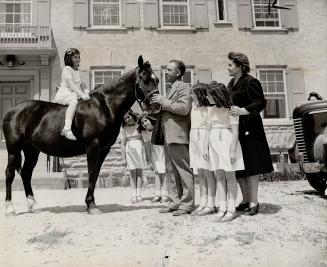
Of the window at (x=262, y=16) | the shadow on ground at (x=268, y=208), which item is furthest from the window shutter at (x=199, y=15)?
the shadow on ground at (x=268, y=208)

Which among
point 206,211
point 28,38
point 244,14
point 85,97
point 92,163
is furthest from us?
point 244,14

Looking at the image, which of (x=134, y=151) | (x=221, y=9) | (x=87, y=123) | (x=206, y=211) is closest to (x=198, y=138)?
(x=206, y=211)

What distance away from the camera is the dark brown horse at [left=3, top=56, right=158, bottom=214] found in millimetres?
5113

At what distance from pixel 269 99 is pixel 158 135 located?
399 inches

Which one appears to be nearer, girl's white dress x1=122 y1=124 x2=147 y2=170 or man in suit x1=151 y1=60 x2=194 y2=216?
man in suit x1=151 y1=60 x2=194 y2=216

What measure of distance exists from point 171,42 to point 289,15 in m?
4.92

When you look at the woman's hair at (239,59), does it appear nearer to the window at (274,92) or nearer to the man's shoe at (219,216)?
the man's shoe at (219,216)

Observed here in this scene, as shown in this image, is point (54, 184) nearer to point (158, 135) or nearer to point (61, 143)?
point (61, 143)

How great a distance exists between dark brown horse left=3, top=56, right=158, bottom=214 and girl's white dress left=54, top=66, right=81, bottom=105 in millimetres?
146

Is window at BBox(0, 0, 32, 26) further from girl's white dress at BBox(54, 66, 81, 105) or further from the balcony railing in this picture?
girl's white dress at BBox(54, 66, 81, 105)

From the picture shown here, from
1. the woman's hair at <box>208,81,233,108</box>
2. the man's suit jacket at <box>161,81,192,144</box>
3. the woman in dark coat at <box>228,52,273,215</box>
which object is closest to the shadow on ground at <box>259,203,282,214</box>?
the woman in dark coat at <box>228,52,273,215</box>

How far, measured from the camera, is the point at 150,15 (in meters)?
13.8

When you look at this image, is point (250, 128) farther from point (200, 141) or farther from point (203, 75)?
point (203, 75)

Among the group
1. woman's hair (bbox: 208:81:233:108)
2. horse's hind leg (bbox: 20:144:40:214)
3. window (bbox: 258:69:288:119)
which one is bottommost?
horse's hind leg (bbox: 20:144:40:214)
